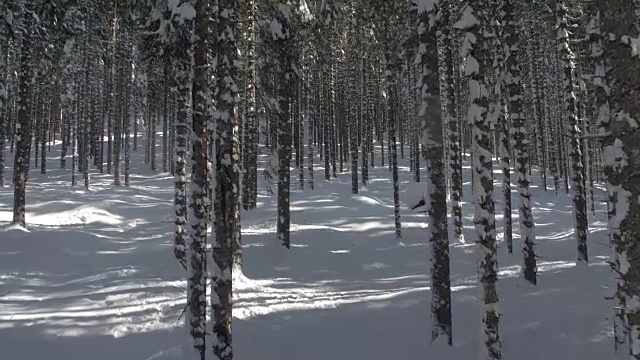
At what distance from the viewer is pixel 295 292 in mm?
13117

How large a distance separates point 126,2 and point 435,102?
36.1 feet

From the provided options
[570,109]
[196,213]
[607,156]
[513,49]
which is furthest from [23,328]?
[570,109]

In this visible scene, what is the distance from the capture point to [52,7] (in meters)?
17.5

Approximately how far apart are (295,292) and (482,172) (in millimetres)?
6696

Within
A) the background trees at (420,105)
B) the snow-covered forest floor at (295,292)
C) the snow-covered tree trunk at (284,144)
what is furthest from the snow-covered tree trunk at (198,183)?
the snow-covered tree trunk at (284,144)

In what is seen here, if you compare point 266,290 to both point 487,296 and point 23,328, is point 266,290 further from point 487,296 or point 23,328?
point 487,296

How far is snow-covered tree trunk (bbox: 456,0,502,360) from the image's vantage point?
25.8ft

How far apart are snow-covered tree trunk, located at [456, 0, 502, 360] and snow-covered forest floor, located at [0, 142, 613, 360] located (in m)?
1.51

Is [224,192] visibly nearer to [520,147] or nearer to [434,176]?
[434,176]

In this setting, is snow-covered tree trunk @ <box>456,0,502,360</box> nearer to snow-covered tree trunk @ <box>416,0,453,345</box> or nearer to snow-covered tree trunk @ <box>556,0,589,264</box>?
snow-covered tree trunk @ <box>416,0,453,345</box>

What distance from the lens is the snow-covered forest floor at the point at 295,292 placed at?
374 inches

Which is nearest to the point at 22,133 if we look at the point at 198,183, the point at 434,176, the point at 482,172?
the point at 198,183

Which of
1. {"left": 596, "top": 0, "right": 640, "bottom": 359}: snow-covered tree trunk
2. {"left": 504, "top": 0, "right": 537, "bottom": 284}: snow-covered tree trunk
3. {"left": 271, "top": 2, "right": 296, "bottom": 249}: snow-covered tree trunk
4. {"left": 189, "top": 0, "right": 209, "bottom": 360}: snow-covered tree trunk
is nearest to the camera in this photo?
{"left": 596, "top": 0, "right": 640, "bottom": 359}: snow-covered tree trunk

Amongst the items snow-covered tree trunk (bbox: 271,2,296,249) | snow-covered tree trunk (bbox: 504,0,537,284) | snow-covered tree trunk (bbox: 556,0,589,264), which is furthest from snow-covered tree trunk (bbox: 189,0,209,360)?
snow-covered tree trunk (bbox: 556,0,589,264)
